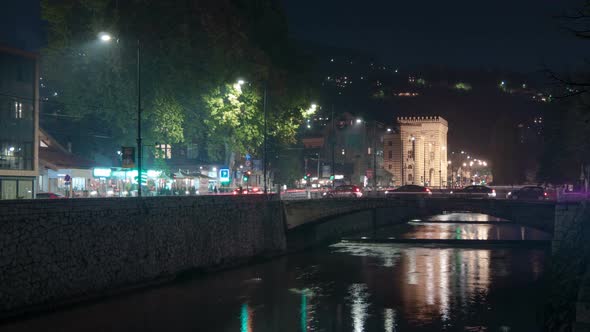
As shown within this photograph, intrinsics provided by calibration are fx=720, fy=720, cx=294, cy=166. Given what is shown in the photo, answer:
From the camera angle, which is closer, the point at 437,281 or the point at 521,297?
the point at 521,297

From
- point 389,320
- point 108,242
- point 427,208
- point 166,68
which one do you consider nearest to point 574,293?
point 389,320

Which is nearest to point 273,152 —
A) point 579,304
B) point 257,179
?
point 257,179

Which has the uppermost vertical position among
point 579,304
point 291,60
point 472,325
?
point 291,60

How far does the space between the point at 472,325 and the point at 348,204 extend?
34.1 meters

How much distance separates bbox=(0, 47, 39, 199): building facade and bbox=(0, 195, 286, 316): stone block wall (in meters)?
15.5

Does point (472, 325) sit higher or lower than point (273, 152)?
lower

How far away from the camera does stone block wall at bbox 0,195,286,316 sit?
30.0 m

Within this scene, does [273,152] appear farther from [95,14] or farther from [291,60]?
[95,14]

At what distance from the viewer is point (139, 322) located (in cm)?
3144

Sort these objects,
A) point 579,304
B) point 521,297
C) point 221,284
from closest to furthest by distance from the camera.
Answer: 1. point 579,304
2. point 521,297
3. point 221,284

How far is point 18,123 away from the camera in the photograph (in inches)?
2151

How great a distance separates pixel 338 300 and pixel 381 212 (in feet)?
125

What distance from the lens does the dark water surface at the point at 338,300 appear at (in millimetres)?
31656

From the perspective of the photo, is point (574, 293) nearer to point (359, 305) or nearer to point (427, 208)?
point (359, 305)
